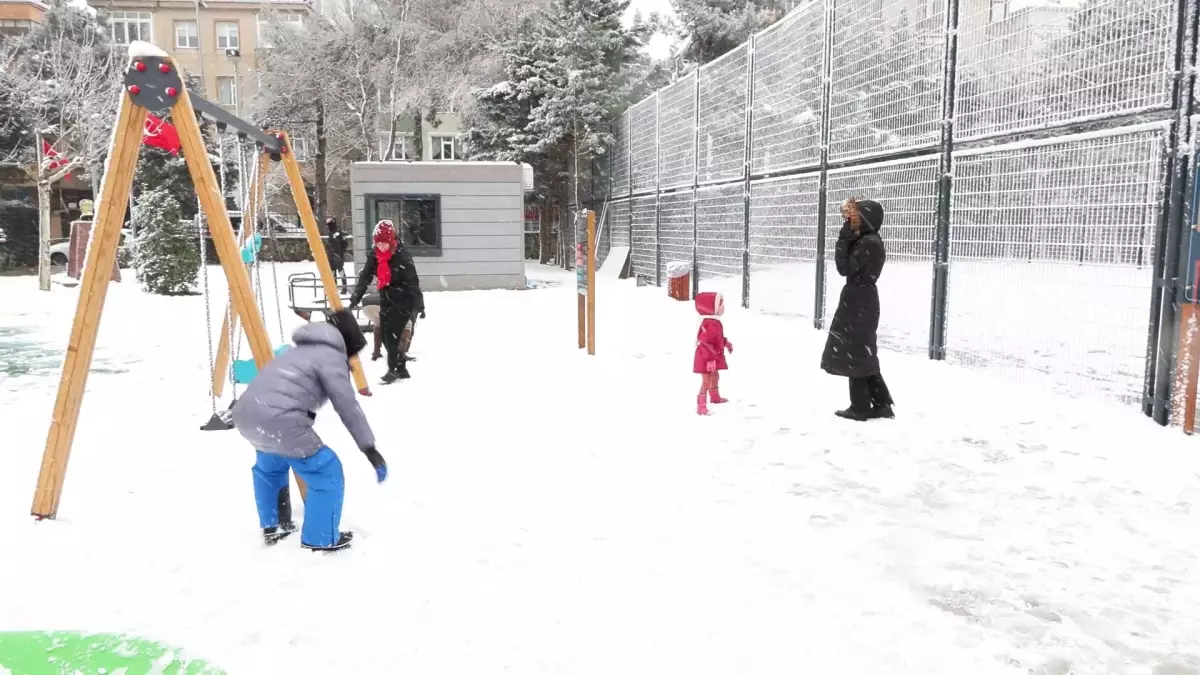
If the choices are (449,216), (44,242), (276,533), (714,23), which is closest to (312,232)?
(276,533)

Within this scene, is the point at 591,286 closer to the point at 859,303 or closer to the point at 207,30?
the point at 859,303

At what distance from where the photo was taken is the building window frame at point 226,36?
45.3 metres

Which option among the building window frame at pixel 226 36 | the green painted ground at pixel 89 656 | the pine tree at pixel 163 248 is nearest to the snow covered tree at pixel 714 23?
the pine tree at pixel 163 248

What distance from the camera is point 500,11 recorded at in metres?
28.0

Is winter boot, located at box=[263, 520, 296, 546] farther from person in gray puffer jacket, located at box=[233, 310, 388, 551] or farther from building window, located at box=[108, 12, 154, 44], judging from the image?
building window, located at box=[108, 12, 154, 44]

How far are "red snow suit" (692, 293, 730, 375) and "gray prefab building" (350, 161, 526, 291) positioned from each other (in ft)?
38.9

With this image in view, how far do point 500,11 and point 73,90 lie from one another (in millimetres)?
13482

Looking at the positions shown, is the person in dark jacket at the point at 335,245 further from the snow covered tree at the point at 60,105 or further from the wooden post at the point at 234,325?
the wooden post at the point at 234,325

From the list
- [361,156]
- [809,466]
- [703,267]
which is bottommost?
[809,466]

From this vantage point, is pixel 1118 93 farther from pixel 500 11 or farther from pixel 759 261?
pixel 500 11

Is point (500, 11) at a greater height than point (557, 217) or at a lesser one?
greater

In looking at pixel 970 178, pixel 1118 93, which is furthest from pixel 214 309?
pixel 1118 93

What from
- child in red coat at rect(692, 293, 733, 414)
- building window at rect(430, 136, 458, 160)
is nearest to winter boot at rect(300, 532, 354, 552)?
child in red coat at rect(692, 293, 733, 414)

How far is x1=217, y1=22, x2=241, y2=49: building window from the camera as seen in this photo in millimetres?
45469
